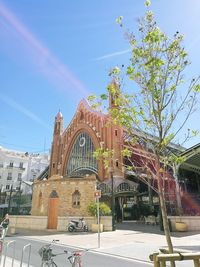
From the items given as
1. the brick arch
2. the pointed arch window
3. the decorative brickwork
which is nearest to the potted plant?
the decorative brickwork

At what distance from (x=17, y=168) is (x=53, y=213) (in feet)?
132

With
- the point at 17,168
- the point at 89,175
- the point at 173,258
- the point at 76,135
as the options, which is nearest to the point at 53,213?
the point at 89,175

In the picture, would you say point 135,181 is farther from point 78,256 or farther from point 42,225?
point 78,256

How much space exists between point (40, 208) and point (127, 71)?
21.1 meters

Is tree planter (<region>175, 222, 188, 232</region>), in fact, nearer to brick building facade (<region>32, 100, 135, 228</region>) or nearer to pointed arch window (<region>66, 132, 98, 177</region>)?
brick building facade (<region>32, 100, 135, 228</region>)

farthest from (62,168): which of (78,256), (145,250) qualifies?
(78,256)

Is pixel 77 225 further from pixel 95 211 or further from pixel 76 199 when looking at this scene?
pixel 76 199

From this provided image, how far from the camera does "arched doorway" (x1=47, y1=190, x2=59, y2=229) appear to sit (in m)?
21.0

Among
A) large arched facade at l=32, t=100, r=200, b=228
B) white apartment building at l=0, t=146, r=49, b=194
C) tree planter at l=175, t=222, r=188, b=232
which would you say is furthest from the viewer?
white apartment building at l=0, t=146, r=49, b=194

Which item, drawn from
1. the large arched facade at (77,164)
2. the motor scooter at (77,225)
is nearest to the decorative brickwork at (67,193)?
the large arched facade at (77,164)

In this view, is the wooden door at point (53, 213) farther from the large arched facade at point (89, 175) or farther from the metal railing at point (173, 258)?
the metal railing at point (173, 258)

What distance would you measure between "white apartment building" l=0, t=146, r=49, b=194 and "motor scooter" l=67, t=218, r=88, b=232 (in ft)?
117

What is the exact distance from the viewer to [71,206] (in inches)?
845

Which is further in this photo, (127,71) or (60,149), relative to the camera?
(60,149)
